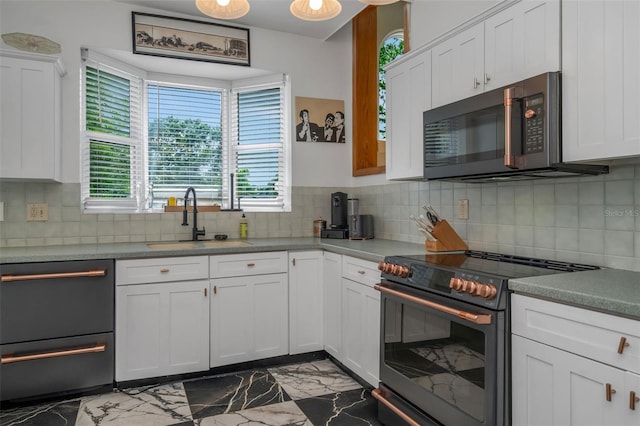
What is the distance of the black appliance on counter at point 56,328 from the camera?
2.44 m

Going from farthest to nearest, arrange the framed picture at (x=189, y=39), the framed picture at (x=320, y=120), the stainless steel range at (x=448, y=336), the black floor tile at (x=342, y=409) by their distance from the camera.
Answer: the framed picture at (x=320, y=120)
the framed picture at (x=189, y=39)
the black floor tile at (x=342, y=409)
the stainless steel range at (x=448, y=336)

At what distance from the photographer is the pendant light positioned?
205cm

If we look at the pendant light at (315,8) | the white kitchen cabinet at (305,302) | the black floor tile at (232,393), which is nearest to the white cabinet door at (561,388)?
the black floor tile at (232,393)

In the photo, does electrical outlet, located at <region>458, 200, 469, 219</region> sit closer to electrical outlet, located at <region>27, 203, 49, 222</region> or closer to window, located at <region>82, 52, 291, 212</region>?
window, located at <region>82, 52, 291, 212</region>

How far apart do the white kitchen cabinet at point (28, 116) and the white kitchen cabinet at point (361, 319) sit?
2053 millimetres

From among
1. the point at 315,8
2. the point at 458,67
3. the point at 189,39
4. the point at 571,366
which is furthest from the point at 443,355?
the point at 189,39

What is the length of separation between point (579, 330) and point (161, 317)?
2355 millimetres

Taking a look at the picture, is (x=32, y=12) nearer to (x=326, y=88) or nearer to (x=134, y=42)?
(x=134, y=42)

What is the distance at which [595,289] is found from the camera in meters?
1.39

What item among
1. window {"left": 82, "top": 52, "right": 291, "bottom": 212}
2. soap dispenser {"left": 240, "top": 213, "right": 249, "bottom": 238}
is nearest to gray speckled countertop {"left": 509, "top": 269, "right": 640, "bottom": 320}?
soap dispenser {"left": 240, "top": 213, "right": 249, "bottom": 238}

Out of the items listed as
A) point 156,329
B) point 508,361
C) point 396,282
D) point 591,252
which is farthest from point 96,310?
point 591,252

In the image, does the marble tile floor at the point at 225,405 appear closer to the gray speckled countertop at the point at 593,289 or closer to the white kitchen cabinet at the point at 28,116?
the gray speckled countertop at the point at 593,289

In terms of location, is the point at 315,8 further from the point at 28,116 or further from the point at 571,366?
the point at 28,116

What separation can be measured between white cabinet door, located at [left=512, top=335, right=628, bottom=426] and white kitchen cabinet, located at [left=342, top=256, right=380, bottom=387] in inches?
39.2
